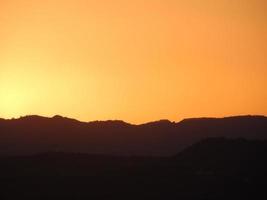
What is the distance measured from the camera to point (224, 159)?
9744 cm

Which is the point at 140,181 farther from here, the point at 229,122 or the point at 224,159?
the point at 229,122

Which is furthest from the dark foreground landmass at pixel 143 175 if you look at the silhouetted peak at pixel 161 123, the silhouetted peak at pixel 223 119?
the silhouetted peak at pixel 223 119

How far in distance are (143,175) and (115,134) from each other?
93.4 metres

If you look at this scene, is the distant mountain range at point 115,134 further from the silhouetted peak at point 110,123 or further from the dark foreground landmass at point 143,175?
the dark foreground landmass at point 143,175

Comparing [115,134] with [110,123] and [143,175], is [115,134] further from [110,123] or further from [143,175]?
[143,175]

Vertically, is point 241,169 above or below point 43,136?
below

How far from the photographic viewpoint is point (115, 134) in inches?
7096

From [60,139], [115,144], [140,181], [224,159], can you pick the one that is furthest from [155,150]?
[140,181]

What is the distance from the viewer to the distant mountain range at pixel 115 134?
529ft

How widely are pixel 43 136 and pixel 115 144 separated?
17.9 meters

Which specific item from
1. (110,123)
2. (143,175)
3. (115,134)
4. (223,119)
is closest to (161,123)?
(110,123)

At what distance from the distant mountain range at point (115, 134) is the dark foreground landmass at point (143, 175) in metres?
53.8

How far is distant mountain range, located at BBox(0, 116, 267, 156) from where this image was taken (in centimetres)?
16125

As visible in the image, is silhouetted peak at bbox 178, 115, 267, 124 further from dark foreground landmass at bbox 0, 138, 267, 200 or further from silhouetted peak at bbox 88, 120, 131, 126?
dark foreground landmass at bbox 0, 138, 267, 200
